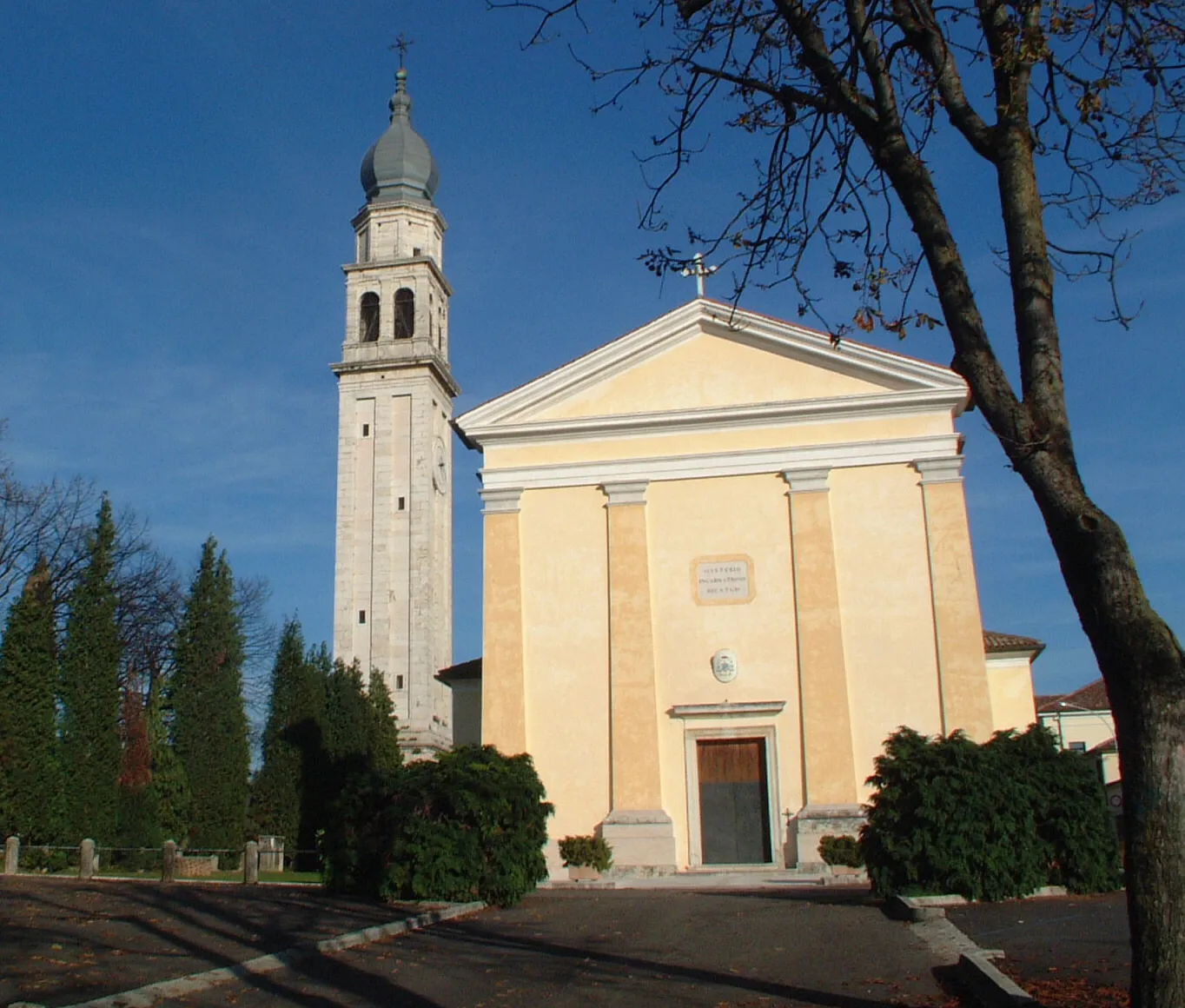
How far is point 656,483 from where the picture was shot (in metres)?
22.0

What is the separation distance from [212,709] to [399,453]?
15656 millimetres

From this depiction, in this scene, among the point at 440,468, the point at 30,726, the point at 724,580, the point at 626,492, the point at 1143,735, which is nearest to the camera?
the point at 1143,735

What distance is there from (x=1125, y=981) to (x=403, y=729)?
121 ft

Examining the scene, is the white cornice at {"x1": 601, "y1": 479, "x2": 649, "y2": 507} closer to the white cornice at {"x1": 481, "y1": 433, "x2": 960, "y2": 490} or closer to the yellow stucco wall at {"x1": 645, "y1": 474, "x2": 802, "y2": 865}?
the white cornice at {"x1": 481, "y1": 433, "x2": 960, "y2": 490}

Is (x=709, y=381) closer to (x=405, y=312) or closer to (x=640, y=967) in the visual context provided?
(x=640, y=967)

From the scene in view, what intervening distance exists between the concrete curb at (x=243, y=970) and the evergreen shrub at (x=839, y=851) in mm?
9042

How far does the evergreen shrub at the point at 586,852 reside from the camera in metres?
19.9

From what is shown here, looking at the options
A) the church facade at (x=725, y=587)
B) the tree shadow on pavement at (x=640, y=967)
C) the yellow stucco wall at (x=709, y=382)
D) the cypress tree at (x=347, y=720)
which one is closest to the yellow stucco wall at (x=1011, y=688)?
the church facade at (x=725, y=587)

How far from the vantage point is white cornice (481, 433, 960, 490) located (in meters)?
21.3

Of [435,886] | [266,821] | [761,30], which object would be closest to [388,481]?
[266,821]

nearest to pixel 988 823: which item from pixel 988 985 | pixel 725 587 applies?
pixel 988 985

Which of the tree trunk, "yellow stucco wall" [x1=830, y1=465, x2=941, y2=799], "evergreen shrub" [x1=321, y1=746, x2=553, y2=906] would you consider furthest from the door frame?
the tree trunk

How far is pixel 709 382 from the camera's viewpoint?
2231cm

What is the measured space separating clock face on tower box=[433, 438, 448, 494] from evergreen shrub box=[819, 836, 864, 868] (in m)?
29.6
